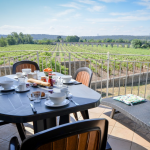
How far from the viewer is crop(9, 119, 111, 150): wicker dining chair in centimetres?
58

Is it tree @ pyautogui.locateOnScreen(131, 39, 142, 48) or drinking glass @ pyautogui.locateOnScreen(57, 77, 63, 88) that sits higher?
tree @ pyautogui.locateOnScreen(131, 39, 142, 48)

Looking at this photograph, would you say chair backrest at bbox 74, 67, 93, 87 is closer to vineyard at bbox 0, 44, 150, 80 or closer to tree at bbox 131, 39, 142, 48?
vineyard at bbox 0, 44, 150, 80

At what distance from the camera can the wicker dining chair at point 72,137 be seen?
58 centimetres

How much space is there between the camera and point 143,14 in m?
49.1

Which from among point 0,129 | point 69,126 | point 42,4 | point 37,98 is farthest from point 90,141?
point 42,4

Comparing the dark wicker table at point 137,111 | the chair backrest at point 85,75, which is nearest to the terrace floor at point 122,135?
the dark wicker table at point 137,111

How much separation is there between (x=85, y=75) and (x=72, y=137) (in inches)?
65.8

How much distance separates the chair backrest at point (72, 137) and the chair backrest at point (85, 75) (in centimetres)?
143

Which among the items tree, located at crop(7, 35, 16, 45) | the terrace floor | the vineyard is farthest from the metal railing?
tree, located at crop(7, 35, 16, 45)

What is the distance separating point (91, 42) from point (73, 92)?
54.7 m

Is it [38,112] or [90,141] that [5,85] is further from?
[90,141]

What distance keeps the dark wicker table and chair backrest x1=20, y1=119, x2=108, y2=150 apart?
1.28 m

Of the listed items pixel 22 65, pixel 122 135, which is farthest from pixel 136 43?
pixel 122 135

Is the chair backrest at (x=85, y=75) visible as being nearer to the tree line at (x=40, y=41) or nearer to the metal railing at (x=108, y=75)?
the metal railing at (x=108, y=75)
